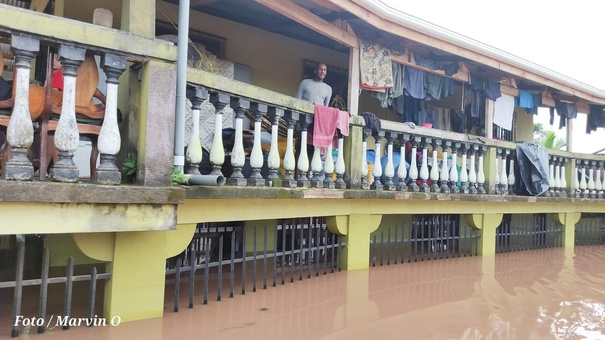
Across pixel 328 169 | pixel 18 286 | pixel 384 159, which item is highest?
pixel 384 159

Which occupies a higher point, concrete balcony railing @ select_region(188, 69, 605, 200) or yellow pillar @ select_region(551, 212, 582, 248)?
concrete balcony railing @ select_region(188, 69, 605, 200)

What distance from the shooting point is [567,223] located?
32.9 ft

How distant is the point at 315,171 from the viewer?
536 cm

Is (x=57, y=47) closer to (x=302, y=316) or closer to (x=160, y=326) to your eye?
(x=160, y=326)

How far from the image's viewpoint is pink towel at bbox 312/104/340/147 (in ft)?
17.8

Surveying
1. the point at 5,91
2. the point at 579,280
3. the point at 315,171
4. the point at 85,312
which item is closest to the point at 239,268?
the point at 315,171

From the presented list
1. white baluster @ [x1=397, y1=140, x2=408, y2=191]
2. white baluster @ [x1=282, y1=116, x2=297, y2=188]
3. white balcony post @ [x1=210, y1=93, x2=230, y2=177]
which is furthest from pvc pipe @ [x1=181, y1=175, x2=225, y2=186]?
white baluster @ [x1=397, y1=140, x2=408, y2=191]

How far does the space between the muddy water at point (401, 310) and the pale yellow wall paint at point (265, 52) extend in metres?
3.86

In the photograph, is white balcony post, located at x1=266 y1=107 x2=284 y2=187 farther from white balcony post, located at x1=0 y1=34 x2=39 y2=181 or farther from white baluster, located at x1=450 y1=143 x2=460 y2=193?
white baluster, located at x1=450 y1=143 x2=460 y2=193

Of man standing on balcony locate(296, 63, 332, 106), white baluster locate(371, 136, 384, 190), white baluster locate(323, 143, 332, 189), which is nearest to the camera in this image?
white baluster locate(323, 143, 332, 189)

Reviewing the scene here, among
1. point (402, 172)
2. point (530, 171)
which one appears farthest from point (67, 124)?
point (530, 171)

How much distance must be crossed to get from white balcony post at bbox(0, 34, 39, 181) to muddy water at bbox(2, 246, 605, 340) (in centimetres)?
121

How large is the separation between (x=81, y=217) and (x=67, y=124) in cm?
63

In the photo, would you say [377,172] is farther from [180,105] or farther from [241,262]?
[180,105]
